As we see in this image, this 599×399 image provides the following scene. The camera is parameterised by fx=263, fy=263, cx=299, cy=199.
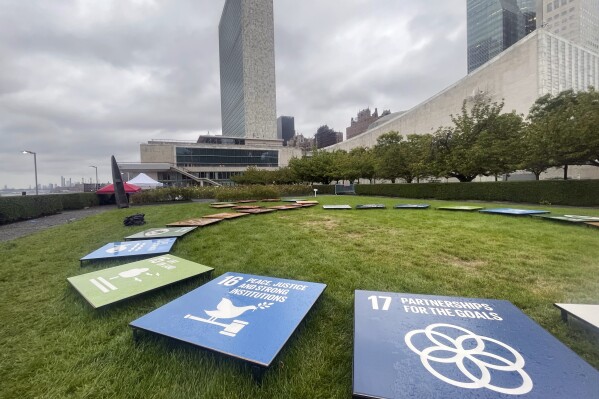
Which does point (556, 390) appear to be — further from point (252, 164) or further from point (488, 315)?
point (252, 164)

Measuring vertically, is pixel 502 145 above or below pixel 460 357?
above

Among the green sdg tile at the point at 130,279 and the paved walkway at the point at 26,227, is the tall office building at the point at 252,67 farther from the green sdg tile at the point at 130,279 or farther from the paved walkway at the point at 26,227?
the green sdg tile at the point at 130,279

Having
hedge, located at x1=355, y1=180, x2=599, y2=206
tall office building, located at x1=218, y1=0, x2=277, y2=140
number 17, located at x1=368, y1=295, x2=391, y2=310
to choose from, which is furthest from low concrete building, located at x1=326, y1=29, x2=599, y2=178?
tall office building, located at x1=218, y1=0, x2=277, y2=140

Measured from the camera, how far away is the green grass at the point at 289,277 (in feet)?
6.54

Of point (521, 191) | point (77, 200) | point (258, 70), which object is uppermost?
point (258, 70)

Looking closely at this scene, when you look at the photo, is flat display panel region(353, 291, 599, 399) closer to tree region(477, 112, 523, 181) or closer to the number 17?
the number 17

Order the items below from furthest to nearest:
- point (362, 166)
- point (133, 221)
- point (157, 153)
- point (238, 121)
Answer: point (238, 121) → point (157, 153) → point (362, 166) → point (133, 221)

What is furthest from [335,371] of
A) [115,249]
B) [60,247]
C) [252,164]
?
[252,164]

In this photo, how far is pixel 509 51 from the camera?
40062 mm

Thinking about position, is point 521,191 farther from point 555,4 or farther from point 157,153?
point 555,4

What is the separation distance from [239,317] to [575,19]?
12174cm

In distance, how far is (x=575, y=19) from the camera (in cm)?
7638

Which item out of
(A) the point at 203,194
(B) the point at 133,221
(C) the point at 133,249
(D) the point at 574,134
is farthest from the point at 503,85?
(C) the point at 133,249

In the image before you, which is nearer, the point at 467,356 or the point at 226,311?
the point at 467,356
